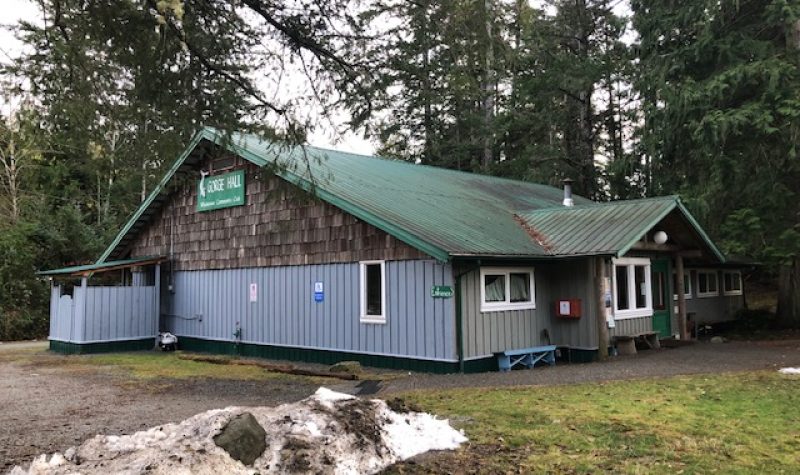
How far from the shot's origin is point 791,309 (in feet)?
63.3

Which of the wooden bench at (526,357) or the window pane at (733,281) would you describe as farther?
the window pane at (733,281)

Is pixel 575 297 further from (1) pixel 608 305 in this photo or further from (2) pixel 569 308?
(1) pixel 608 305

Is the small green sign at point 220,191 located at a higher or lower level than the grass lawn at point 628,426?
higher

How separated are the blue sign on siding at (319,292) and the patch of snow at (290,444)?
→ 741cm

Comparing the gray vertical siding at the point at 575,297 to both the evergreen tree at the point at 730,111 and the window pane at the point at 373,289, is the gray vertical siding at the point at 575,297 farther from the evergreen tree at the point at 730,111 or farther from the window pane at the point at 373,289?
the evergreen tree at the point at 730,111

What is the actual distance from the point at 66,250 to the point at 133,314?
30.0 feet

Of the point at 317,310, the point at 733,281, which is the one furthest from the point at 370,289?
the point at 733,281

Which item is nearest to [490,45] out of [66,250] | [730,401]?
[730,401]

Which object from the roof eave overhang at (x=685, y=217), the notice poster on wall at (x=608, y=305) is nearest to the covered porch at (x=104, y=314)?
the notice poster on wall at (x=608, y=305)

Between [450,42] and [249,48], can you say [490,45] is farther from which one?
[249,48]

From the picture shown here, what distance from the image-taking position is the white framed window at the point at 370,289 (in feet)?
42.7

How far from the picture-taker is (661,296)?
16.3 m

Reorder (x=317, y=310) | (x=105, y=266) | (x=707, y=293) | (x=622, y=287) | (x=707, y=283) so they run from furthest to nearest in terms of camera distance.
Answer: (x=707, y=283), (x=707, y=293), (x=105, y=266), (x=622, y=287), (x=317, y=310)

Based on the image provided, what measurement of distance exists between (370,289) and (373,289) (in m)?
0.07
